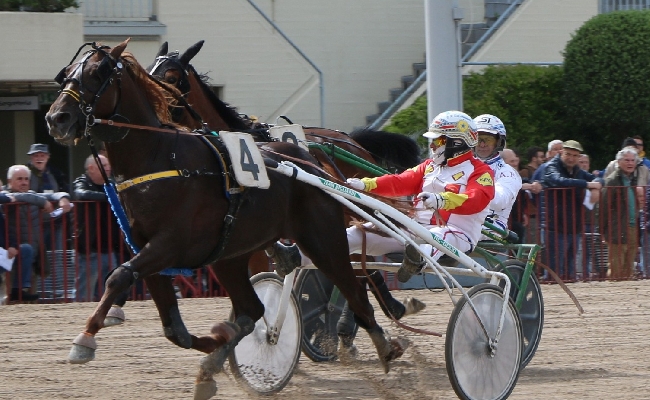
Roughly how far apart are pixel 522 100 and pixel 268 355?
366 inches

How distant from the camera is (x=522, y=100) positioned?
14.9 metres

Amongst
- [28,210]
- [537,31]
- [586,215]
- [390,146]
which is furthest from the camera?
[537,31]

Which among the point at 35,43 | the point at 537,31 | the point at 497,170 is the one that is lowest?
the point at 497,170

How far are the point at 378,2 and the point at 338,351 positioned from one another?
32.3 feet

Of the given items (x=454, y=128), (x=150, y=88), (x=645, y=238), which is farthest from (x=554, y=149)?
(x=150, y=88)

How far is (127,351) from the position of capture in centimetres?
762

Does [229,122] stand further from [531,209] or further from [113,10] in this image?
[113,10]

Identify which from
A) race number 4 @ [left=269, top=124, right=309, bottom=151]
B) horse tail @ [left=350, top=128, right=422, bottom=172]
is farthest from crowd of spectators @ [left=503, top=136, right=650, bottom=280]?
race number 4 @ [left=269, top=124, right=309, bottom=151]

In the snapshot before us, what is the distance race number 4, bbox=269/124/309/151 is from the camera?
7.33 m

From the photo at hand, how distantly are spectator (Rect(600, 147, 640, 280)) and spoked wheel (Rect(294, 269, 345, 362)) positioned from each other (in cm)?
490

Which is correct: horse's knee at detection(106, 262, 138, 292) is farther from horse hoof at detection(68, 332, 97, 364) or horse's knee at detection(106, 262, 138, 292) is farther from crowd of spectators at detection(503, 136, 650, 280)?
crowd of spectators at detection(503, 136, 650, 280)

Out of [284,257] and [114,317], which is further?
[284,257]

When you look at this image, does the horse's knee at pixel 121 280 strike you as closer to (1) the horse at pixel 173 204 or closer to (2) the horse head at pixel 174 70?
(1) the horse at pixel 173 204

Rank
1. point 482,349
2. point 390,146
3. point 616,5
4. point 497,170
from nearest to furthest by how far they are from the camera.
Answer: point 482,349 → point 497,170 → point 390,146 → point 616,5
